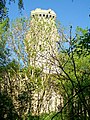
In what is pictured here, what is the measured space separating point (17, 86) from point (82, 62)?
7355 mm

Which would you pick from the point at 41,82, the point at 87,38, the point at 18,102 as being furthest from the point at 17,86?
the point at 87,38

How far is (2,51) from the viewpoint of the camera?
1540 cm

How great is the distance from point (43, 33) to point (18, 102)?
8.62 meters

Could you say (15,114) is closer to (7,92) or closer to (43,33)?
(7,92)

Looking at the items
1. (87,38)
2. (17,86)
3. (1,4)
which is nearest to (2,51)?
(17,86)

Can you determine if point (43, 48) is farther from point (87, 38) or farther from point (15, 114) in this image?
point (87, 38)

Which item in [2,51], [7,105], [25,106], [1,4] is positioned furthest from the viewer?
[2,51]

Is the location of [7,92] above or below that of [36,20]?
below

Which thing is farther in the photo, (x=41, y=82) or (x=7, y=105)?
(x=41, y=82)

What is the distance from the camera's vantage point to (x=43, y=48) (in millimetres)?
14391

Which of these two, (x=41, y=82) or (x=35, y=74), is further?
(x=35, y=74)

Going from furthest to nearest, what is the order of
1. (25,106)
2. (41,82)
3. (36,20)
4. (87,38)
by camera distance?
(36,20) → (41,82) → (25,106) → (87,38)

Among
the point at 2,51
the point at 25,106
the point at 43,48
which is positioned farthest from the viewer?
the point at 2,51

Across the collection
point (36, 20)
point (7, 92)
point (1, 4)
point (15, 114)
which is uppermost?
point (36, 20)
